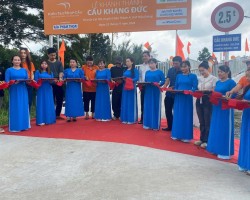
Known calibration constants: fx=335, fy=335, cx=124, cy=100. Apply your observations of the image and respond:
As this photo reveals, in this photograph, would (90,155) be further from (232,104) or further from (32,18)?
(32,18)

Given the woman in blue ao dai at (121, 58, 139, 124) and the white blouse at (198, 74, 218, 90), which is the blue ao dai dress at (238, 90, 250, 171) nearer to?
the white blouse at (198, 74, 218, 90)

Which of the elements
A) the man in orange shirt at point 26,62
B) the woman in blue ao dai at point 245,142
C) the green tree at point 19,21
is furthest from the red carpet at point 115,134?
the green tree at point 19,21

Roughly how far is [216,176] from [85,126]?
Answer: 4185mm

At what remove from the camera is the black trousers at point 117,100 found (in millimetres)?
9008

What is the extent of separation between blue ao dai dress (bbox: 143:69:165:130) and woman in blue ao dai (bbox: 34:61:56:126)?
2.38m

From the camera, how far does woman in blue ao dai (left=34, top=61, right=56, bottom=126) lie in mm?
8172

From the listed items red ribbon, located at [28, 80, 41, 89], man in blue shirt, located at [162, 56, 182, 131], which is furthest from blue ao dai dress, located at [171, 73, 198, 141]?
red ribbon, located at [28, 80, 41, 89]

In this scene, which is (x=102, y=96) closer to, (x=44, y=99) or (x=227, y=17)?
(x=44, y=99)

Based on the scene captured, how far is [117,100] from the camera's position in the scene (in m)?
9.10

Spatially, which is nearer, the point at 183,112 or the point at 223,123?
the point at 223,123

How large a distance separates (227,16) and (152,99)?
2.39 meters

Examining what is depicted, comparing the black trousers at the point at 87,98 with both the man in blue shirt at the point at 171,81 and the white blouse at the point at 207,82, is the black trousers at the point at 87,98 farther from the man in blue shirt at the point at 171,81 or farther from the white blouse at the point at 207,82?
the white blouse at the point at 207,82

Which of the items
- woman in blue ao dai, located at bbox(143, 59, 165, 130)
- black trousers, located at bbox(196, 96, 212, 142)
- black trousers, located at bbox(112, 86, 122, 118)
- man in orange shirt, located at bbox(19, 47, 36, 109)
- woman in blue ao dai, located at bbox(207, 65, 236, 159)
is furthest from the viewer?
black trousers, located at bbox(112, 86, 122, 118)

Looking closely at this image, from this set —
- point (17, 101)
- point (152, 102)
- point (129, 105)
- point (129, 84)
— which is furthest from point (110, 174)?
point (129, 105)
